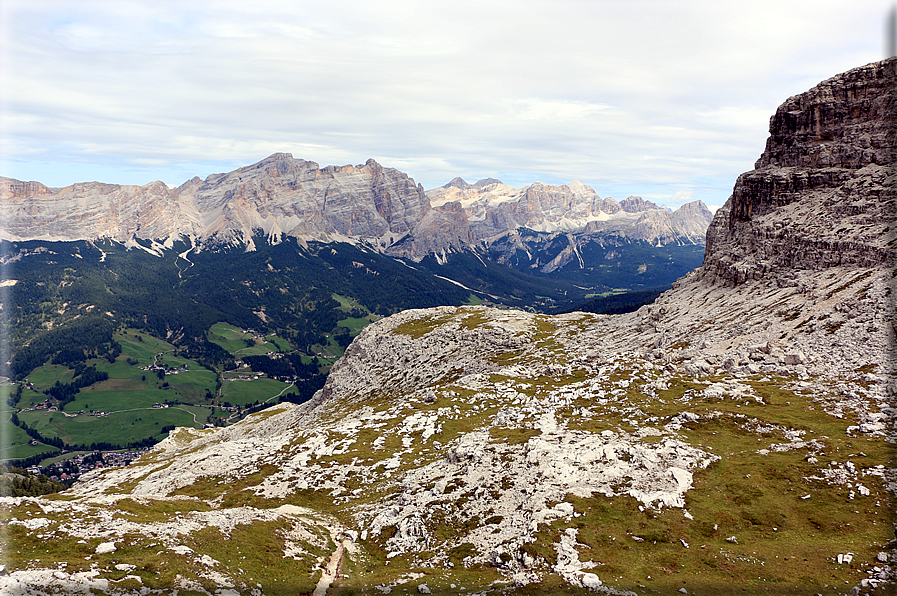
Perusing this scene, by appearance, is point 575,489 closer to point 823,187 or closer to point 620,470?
point 620,470

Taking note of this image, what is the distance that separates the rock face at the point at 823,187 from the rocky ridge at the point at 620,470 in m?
0.52

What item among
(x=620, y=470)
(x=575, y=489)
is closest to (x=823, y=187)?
(x=620, y=470)

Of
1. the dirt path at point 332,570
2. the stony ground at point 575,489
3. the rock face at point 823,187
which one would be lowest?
the dirt path at point 332,570

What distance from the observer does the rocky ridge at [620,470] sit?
1501 inches

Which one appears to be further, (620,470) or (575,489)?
(620,470)

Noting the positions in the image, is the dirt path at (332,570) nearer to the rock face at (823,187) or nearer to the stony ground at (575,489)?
the stony ground at (575,489)

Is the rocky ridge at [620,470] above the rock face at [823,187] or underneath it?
underneath

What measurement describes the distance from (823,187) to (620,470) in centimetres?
9140

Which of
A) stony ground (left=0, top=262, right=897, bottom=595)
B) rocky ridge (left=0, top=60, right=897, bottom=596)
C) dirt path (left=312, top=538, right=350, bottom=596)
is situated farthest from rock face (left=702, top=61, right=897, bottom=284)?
dirt path (left=312, top=538, right=350, bottom=596)

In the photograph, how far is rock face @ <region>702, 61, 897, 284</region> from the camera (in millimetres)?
89000

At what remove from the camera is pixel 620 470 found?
51250 mm

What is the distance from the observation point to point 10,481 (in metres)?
149

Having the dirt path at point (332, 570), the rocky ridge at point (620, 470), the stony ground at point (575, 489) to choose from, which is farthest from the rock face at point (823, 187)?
Result: the dirt path at point (332, 570)

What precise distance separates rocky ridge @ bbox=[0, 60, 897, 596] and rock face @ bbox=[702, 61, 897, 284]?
0.52 meters
